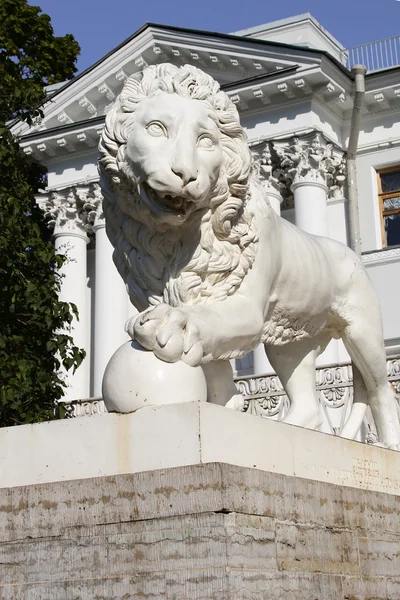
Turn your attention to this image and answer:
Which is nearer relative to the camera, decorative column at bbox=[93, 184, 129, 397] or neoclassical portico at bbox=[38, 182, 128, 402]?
decorative column at bbox=[93, 184, 129, 397]

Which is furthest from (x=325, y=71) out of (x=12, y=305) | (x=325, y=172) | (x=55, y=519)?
(x=55, y=519)

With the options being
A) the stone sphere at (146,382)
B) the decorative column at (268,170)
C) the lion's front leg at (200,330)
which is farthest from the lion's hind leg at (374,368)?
the decorative column at (268,170)

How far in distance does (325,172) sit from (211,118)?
19104 mm

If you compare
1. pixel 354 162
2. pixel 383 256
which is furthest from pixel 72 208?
pixel 383 256

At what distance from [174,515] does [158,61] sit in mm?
23242

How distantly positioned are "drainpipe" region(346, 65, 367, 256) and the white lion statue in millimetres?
17695

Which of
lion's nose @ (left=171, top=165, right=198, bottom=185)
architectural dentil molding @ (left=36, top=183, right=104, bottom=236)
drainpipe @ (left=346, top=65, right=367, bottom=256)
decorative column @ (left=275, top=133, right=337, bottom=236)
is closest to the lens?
lion's nose @ (left=171, top=165, right=198, bottom=185)

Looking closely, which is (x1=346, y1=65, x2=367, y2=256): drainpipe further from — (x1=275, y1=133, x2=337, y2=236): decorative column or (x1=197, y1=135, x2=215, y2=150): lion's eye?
(x1=197, y1=135, x2=215, y2=150): lion's eye

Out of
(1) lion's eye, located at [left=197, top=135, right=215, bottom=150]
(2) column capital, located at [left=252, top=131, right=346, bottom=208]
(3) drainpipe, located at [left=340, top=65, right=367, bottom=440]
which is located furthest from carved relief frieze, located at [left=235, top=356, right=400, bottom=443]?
(1) lion's eye, located at [left=197, top=135, right=215, bottom=150]

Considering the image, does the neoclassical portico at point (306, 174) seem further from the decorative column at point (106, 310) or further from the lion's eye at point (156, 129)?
the lion's eye at point (156, 129)

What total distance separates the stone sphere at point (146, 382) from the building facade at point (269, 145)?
672 inches

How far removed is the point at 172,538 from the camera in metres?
4.11

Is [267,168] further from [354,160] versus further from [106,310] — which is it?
[106,310]

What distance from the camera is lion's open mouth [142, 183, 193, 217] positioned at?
4.75 m
